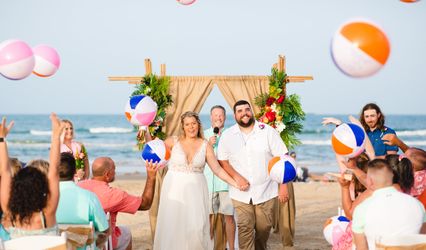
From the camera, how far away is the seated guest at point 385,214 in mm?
4484

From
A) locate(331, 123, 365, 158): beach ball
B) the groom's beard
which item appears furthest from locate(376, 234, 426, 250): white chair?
the groom's beard

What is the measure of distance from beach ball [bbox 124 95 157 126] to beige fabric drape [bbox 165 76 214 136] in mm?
1956

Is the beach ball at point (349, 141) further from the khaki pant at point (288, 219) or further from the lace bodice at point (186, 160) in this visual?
the khaki pant at point (288, 219)

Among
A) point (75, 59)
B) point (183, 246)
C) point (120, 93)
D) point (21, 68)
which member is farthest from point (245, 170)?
point (120, 93)

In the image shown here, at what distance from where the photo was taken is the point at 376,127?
751 cm

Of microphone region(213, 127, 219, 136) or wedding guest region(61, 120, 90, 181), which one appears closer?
wedding guest region(61, 120, 90, 181)

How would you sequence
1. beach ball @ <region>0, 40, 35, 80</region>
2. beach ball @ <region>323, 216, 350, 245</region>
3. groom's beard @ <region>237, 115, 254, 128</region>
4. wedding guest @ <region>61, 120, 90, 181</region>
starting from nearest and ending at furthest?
beach ball @ <region>323, 216, 350, 245</region> → beach ball @ <region>0, 40, 35, 80</region> → groom's beard @ <region>237, 115, 254, 128</region> → wedding guest @ <region>61, 120, 90, 181</region>

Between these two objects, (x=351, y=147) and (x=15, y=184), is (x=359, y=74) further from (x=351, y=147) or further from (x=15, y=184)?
(x=15, y=184)

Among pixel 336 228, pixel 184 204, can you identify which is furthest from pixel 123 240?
pixel 336 228

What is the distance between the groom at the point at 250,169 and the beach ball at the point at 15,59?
237cm

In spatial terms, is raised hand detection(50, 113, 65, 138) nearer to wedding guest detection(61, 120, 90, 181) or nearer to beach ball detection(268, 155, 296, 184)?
beach ball detection(268, 155, 296, 184)

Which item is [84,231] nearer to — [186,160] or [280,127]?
[186,160]

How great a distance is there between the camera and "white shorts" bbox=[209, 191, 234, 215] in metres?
8.95

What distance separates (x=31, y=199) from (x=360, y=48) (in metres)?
2.70
